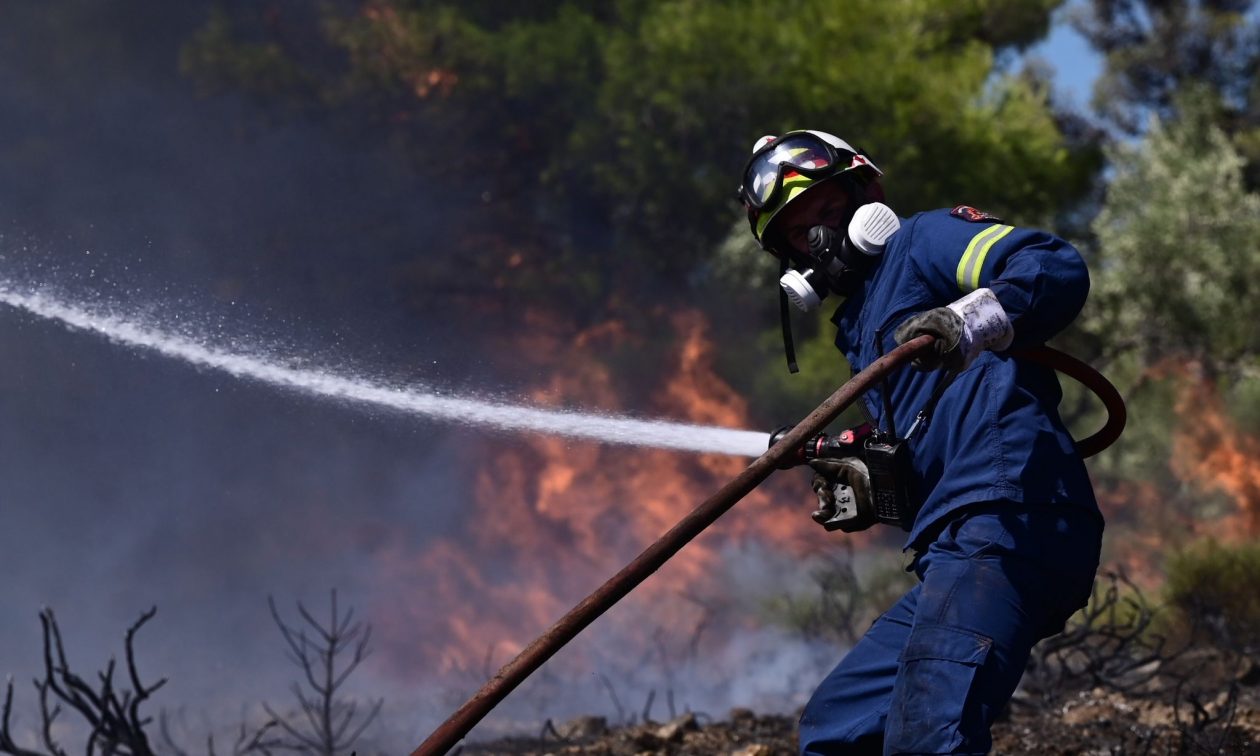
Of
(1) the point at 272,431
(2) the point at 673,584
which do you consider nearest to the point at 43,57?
(1) the point at 272,431

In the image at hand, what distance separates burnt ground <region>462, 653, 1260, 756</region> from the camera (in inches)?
192

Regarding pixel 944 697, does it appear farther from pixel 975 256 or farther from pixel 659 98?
pixel 659 98

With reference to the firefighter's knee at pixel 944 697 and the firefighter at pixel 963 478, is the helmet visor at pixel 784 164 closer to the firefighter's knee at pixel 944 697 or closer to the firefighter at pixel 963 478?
the firefighter at pixel 963 478

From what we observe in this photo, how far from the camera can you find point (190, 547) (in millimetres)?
11961

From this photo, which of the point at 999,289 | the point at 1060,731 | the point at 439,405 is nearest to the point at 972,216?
the point at 999,289

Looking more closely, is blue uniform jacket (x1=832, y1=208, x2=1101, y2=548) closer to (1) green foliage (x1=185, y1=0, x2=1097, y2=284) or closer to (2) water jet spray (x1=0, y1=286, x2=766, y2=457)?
(2) water jet spray (x1=0, y1=286, x2=766, y2=457)

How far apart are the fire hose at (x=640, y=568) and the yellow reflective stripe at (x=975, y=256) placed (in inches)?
9.5

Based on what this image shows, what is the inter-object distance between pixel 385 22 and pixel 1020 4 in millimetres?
8387

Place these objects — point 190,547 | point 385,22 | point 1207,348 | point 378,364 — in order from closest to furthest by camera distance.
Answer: point 378,364, point 190,547, point 385,22, point 1207,348

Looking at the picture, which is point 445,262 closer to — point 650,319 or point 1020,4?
point 650,319

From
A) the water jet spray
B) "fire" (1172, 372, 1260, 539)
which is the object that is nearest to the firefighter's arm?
the water jet spray

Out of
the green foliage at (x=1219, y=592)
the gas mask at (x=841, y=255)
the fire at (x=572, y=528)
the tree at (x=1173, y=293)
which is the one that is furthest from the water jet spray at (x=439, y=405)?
the tree at (x=1173, y=293)

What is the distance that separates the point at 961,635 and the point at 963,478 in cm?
37

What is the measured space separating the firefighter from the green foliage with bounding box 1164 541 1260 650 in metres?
5.97
